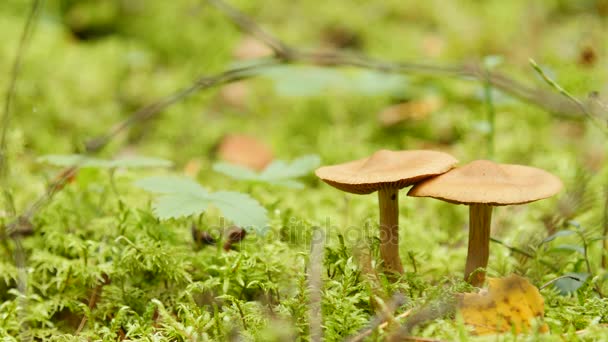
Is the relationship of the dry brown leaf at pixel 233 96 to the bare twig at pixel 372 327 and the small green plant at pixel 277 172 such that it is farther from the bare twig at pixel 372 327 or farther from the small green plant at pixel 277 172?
the bare twig at pixel 372 327

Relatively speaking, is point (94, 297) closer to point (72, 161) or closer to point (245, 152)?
point (72, 161)

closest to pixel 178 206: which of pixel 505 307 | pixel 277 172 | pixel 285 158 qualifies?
pixel 277 172

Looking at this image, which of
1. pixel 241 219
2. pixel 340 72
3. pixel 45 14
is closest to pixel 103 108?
pixel 45 14

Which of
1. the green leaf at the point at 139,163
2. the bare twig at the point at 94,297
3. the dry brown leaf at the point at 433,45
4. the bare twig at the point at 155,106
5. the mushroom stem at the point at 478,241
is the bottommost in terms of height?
the bare twig at the point at 94,297

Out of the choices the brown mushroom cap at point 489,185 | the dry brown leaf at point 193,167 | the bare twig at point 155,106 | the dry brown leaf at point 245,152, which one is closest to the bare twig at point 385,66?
the bare twig at point 155,106

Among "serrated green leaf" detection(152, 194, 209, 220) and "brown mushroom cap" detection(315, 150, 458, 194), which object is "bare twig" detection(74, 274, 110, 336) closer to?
"serrated green leaf" detection(152, 194, 209, 220)

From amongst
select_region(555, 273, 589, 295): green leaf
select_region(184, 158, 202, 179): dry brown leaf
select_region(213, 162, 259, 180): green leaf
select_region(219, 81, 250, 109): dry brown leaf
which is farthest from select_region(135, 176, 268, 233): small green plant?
select_region(219, 81, 250, 109): dry brown leaf
